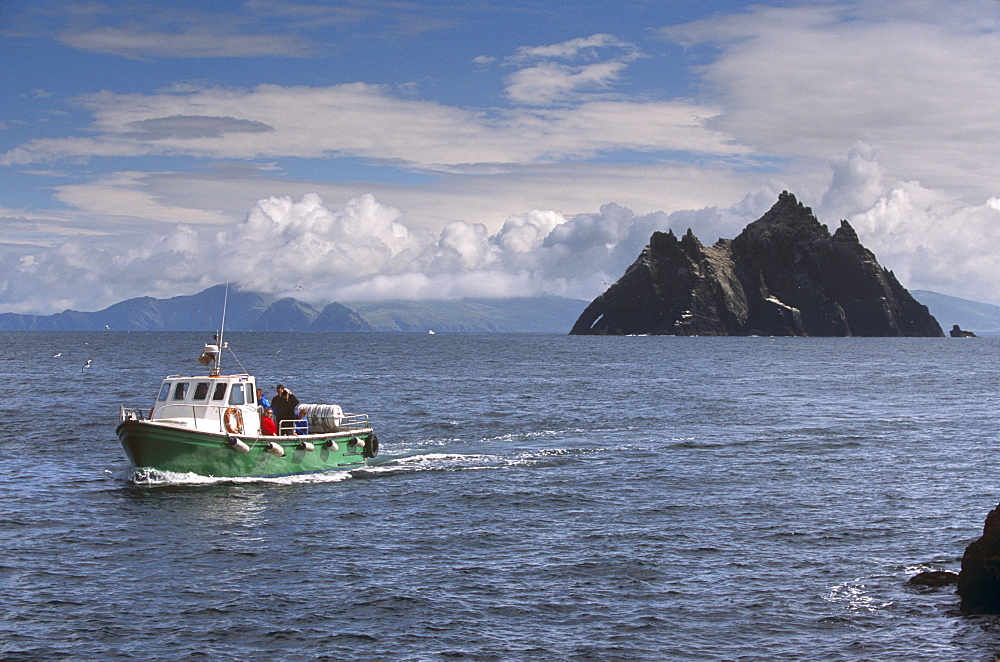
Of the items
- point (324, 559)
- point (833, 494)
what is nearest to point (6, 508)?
point (324, 559)

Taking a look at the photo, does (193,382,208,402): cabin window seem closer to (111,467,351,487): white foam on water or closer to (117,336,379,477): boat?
(117,336,379,477): boat

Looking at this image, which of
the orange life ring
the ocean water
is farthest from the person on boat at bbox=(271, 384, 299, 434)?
the ocean water

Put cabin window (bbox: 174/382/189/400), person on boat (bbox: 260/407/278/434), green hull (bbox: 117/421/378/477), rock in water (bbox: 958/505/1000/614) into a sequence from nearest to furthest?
rock in water (bbox: 958/505/1000/614)
green hull (bbox: 117/421/378/477)
cabin window (bbox: 174/382/189/400)
person on boat (bbox: 260/407/278/434)

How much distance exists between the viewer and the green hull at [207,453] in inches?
1212

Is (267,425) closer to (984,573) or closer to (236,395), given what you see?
(236,395)

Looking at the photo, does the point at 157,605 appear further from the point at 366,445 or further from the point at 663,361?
the point at 663,361

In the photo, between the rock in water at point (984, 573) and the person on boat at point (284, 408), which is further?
the person on boat at point (284, 408)

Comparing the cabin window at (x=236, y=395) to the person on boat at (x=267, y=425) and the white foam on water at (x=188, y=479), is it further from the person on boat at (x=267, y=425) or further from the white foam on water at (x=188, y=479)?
the white foam on water at (x=188, y=479)

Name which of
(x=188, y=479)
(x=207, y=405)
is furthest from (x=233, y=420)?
(x=188, y=479)

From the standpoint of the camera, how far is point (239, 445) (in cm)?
3178

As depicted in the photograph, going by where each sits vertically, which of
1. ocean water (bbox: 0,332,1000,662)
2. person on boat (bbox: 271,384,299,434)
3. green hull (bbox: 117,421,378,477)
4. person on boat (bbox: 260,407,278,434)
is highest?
person on boat (bbox: 271,384,299,434)

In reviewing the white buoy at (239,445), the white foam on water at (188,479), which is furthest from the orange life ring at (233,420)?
the white foam on water at (188,479)

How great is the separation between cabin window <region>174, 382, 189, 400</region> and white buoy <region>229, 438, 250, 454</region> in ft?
9.71

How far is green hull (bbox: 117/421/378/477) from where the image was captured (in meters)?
30.8
